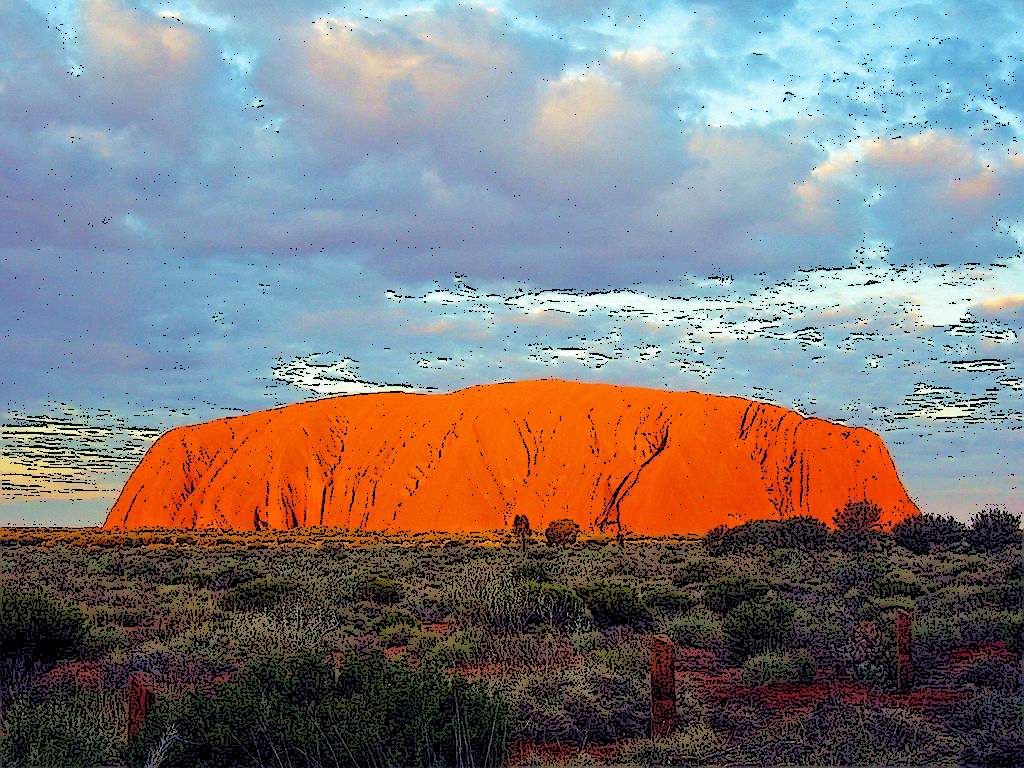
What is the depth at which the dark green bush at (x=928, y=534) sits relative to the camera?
37.1 meters

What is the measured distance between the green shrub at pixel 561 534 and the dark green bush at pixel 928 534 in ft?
52.8

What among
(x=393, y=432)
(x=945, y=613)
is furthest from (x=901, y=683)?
(x=393, y=432)

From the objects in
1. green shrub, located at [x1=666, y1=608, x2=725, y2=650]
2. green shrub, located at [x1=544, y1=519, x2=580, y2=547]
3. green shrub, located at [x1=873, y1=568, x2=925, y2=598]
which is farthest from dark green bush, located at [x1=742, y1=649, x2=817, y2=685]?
green shrub, located at [x1=544, y1=519, x2=580, y2=547]

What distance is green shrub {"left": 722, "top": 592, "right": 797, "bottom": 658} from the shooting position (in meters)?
13.4

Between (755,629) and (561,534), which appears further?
(561,534)

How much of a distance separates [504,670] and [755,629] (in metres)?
3.98

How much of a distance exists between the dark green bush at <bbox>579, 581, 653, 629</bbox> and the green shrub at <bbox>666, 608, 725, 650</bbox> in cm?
58

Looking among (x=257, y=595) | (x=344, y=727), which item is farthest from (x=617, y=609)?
(x=344, y=727)

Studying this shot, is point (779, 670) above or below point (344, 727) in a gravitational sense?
below

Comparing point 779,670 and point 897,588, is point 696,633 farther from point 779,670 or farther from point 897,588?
point 897,588

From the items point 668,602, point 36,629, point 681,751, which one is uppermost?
point 36,629

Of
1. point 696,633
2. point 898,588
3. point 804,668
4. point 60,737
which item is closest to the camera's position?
point 60,737

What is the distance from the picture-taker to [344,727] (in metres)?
6.61

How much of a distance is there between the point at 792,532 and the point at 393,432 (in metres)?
49.3
